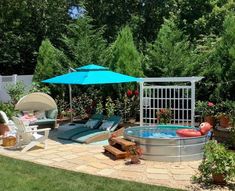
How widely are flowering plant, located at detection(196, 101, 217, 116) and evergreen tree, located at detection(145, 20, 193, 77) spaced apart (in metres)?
2.15

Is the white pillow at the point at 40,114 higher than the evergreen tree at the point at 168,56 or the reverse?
the reverse

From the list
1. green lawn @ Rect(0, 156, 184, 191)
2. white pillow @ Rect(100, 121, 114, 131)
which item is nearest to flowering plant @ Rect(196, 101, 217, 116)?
white pillow @ Rect(100, 121, 114, 131)

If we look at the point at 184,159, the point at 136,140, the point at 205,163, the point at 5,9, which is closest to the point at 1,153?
the point at 136,140

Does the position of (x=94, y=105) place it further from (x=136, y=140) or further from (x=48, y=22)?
(x=48, y=22)

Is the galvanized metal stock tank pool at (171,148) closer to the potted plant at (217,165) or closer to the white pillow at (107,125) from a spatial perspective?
the potted plant at (217,165)

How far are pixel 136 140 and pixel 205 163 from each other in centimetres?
252

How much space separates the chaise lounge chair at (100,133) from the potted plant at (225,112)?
3026 millimetres

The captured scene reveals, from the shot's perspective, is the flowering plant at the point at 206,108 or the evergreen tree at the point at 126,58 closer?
the flowering plant at the point at 206,108

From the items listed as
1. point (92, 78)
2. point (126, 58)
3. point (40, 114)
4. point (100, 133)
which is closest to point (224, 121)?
point (100, 133)

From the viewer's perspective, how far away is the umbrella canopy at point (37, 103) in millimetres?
13486

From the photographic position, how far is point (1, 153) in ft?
31.5

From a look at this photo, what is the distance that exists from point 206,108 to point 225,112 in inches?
35.8

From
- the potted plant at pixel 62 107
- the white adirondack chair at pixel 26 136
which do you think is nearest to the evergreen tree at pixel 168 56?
the potted plant at pixel 62 107

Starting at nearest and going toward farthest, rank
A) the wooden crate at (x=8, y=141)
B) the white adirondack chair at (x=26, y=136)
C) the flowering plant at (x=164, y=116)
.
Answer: the white adirondack chair at (x=26, y=136)
the wooden crate at (x=8, y=141)
the flowering plant at (x=164, y=116)
